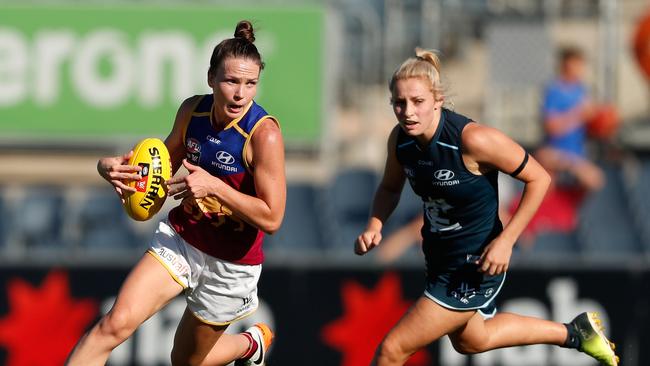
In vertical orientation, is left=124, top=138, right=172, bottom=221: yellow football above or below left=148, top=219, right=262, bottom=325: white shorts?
above

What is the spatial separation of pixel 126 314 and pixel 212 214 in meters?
0.67

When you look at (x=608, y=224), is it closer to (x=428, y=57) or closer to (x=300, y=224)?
(x=300, y=224)

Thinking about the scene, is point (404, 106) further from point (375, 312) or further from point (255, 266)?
point (375, 312)

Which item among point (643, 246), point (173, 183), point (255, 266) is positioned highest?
point (173, 183)

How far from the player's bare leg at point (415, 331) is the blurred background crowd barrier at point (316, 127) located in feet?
10.7

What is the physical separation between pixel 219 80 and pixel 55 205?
6100 mm

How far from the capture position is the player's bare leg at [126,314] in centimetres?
616

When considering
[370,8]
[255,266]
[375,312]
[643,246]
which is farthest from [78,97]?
[255,266]

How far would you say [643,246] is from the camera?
1155 cm

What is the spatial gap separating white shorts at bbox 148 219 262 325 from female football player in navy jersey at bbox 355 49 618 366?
644 mm

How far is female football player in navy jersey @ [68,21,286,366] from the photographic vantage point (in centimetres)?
608

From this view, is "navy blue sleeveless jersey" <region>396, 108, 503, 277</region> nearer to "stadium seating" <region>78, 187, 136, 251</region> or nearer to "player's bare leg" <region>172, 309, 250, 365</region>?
"player's bare leg" <region>172, 309, 250, 365</region>

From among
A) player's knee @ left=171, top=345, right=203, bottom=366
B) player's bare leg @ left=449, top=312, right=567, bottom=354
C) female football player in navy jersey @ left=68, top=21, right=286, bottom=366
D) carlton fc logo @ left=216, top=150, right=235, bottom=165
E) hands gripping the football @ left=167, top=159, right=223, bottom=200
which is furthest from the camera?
player's bare leg @ left=449, top=312, right=567, bottom=354

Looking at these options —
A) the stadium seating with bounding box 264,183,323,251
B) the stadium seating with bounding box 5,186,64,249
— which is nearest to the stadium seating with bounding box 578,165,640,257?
the stadium seating with bounding box 264,183,323,251
